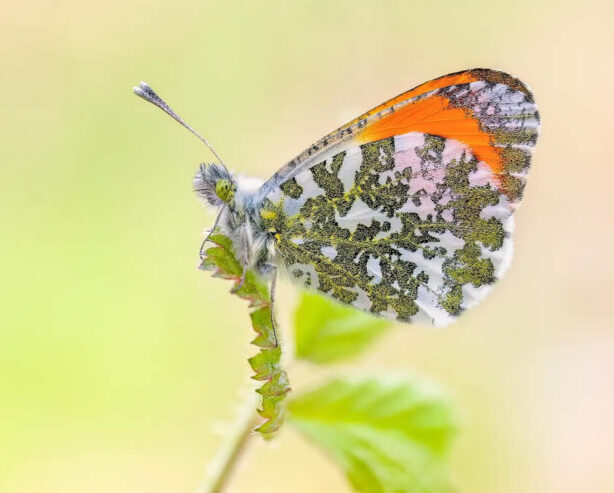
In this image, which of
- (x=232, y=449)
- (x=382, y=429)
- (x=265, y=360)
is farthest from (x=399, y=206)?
(x=232, y=449)

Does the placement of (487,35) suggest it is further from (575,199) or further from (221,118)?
(221,118)

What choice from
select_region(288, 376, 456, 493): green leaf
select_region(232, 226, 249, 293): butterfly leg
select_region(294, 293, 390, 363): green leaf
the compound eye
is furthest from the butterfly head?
select_region(288, 376, 456, 493): green leaf

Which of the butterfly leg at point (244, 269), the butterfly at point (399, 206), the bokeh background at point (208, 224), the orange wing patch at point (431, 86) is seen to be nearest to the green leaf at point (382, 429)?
the butterfly at point (399, 206)

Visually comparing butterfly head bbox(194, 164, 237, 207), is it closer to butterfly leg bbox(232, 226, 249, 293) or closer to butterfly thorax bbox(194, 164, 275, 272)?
butterfly thorax bbox(194, 164, 275, 272)

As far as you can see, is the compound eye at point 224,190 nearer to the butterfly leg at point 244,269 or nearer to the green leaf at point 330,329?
the butterfly leg at point 244,269

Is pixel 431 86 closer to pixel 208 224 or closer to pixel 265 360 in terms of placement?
pixel 265 360

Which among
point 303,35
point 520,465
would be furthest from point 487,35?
point 520,465

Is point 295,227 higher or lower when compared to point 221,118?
lower
